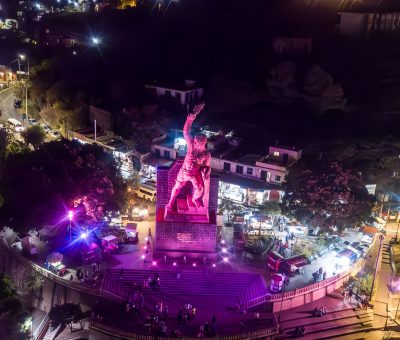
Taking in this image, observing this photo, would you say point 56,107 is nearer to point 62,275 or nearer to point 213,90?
point 213,90

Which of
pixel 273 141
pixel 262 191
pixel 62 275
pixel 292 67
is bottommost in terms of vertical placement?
pixel 62 275

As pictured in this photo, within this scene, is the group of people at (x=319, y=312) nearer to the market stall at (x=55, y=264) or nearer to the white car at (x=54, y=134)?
the market stall at (x=55, y=264)

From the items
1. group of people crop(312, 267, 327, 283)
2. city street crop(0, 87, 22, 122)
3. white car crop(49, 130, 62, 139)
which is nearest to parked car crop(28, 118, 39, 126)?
city street crop(0, 87, 22, 122)

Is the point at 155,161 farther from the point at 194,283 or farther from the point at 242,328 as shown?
the point at 242,328

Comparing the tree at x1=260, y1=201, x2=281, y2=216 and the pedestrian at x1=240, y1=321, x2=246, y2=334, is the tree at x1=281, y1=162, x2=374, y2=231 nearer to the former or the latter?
the tree at x1=260, y1=201, x2=281, y2=216

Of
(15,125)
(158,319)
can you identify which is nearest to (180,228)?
(158,319)

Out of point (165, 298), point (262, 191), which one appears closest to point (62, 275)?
point (165, 298)
